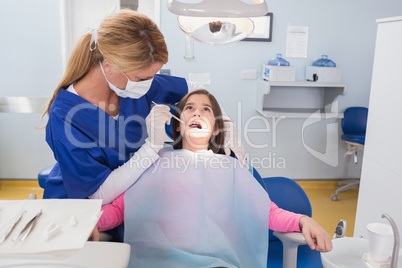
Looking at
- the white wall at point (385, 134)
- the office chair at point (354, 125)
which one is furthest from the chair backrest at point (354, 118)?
the white wall at point (385, 134)

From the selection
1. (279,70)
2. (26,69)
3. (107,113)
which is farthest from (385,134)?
(26,69)

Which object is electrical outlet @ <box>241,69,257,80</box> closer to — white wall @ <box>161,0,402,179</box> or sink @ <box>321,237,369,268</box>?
white wall @ <box>161,0,402,179</box>

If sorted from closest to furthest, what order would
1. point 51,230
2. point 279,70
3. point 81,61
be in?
1. point 51,230
2. point 81,61
3. point 279,70

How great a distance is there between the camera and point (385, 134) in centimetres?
207

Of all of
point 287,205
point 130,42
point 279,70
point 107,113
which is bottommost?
point 287,205

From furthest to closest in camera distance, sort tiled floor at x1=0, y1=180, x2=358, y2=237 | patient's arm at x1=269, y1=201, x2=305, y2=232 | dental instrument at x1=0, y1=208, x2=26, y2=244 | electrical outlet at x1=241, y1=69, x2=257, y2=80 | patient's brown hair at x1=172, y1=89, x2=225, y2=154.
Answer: electrical outlet at x1=241, y1=69, x2=257, y2=80
tiled floor at x1=0, y1=180, x2=358, y2=237
patient's brown hair at x1=172, y1=89, x2=225, y2=154
patient's arm at x1=269, y1=201, x2=305, y2=232
dental instrument at x1=0, y1=208, x2=26, y2=244

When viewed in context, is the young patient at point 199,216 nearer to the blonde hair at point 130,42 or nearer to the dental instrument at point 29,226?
the blonde hair at point 130,42

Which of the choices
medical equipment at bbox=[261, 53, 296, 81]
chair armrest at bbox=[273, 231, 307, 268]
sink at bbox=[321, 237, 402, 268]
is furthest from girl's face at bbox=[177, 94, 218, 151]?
medical equipment at bbox=[261, 53, 296, 81]

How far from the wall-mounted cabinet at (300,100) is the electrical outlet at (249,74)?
8cm

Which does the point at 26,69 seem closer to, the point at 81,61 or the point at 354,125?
the point at 81,61

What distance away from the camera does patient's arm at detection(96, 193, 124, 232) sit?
1349mm

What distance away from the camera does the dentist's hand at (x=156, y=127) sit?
1483 mm

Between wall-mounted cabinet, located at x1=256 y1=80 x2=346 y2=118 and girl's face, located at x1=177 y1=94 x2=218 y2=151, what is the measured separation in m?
1.76

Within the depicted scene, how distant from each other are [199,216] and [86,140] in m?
0.49
